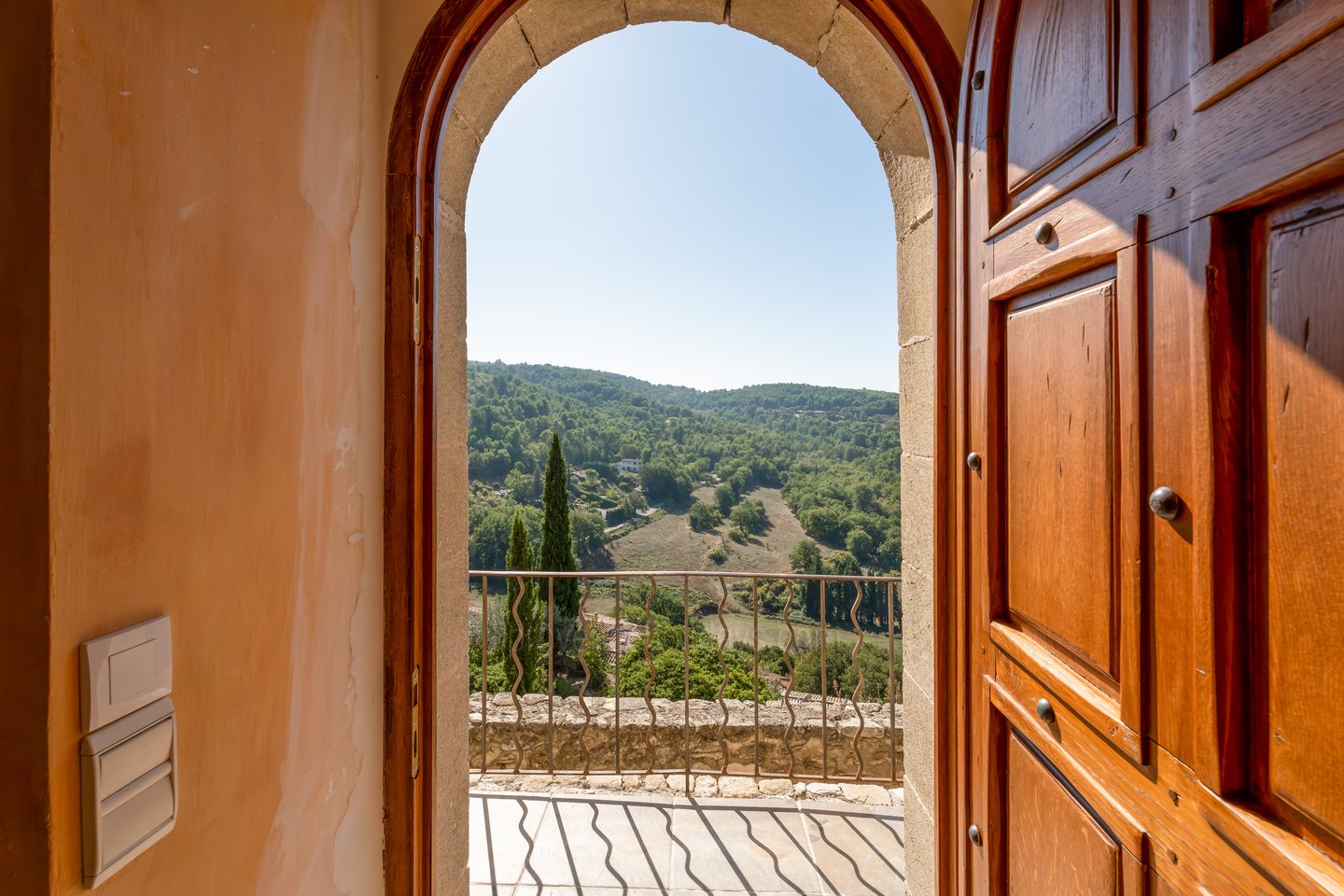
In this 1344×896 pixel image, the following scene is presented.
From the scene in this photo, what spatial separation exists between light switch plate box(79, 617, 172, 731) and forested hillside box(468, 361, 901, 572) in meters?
11.3

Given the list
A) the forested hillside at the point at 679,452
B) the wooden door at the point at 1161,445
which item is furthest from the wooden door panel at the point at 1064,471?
the forested hillside at the point at 679,452

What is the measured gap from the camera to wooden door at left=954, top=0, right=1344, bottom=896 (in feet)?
1.56

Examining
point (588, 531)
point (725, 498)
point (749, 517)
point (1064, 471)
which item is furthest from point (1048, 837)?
point (725, 498)

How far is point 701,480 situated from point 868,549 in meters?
5.90

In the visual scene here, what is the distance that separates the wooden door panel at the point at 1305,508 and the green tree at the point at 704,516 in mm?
16309

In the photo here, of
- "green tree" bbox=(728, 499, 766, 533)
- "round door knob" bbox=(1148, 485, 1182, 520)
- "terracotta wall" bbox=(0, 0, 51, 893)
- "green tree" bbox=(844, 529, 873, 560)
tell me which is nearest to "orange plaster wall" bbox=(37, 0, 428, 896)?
"terracotta wall" bbox=(0, 0, 51, 893)

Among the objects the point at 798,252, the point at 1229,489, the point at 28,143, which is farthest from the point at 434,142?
the point at 798,252

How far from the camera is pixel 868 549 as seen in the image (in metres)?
12.7

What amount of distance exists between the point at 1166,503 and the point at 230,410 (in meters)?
1.08

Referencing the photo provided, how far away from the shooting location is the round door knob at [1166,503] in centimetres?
59

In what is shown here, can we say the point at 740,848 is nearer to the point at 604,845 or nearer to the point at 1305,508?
the point at 604,845

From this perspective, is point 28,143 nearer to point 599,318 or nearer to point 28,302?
point 28,302

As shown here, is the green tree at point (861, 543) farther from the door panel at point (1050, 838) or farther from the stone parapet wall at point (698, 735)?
the door panel at point (1050, 838)

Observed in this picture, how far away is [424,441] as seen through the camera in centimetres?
113
